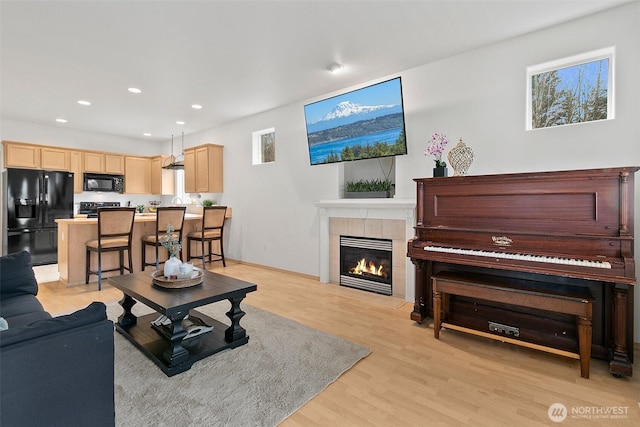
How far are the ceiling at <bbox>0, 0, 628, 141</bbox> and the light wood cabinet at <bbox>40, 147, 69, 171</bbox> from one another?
1.54m

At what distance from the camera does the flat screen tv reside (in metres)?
3.56

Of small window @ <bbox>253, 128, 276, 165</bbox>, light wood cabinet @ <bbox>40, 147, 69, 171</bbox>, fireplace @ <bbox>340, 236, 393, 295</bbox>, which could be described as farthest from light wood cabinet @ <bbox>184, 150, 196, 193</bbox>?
fireplace @ <bbox>340, 236, 393, 295</bbox>

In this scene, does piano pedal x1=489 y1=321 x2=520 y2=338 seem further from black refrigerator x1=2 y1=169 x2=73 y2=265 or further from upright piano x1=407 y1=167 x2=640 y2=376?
black refrigerator x1=2 y1=169 x2=73 y2=265

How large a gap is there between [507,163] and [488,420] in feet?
7.51

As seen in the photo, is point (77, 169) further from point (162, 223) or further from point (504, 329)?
point (504, 329)

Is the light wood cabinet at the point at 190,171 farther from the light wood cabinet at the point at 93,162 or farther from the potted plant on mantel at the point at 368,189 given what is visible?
the potted plant on mantel at the point at 368,189

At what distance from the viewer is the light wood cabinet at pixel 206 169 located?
614 centimetres

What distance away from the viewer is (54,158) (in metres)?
6.17

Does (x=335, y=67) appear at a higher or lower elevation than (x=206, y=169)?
higher

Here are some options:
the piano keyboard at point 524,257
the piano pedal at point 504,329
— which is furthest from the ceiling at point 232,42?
the piano pedal at point 504,329

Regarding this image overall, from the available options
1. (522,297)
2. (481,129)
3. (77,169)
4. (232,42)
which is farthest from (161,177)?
(522,297)

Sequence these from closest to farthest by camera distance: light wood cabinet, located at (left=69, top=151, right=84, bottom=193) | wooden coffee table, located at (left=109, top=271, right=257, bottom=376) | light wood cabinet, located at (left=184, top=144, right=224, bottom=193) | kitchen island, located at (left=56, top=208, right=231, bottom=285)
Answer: wooden coffee table, located at (left=109, top=271, right=257, bottom=376) → kitchen island, located at (left=56, top=208, right=231, bottom=285) → light wood cabinet, located at (left=184, top=144, right=224, bottom=193) → light wood cabinet, located at (left=69, top=151, right=84, bottom=193)

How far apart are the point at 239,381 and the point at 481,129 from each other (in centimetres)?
314

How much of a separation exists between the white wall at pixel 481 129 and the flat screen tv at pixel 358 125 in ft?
0.77
